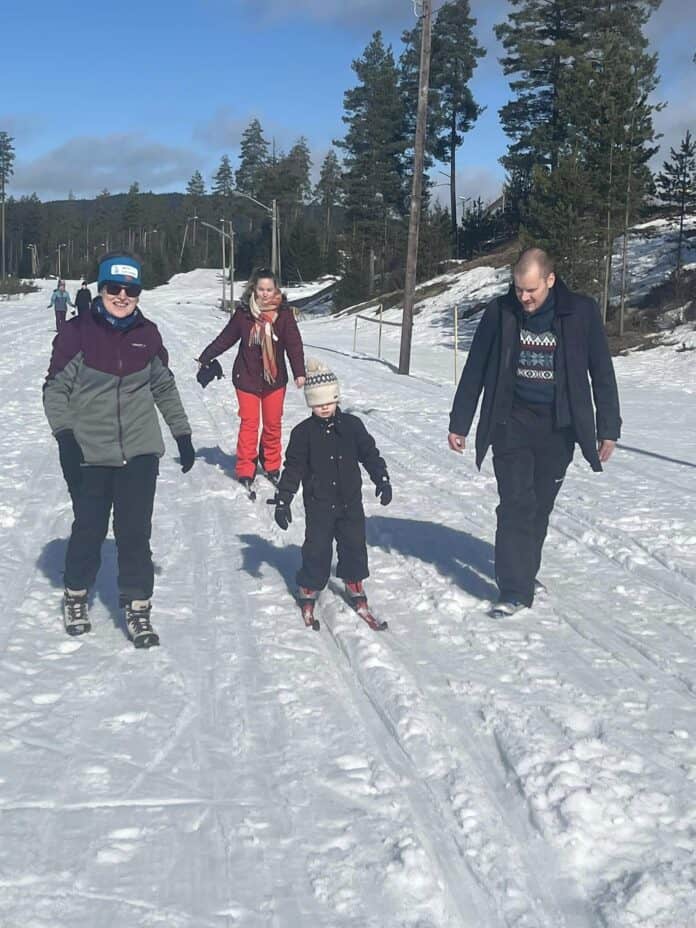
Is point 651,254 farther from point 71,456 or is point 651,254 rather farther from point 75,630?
point 75,630

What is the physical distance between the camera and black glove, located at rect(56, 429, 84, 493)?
16.0 feet

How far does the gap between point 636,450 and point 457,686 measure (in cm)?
708

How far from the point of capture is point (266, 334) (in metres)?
8.41

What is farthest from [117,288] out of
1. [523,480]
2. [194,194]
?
[194,194]

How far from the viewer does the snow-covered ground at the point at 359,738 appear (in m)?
2.90

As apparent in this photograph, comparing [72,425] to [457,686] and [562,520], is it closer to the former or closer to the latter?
[457,686]

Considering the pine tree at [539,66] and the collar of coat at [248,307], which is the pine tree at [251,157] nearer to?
the pine tree at [539,66]

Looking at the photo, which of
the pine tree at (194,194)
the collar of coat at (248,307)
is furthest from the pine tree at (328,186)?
the collar of coat at (248,307)

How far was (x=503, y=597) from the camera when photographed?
5.38 metres

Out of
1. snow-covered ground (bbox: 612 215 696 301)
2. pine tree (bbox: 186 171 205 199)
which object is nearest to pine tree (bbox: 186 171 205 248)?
pine tree (bbox: 186 171 205 199)

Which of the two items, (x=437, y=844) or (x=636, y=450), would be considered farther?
(x=636, y=450)

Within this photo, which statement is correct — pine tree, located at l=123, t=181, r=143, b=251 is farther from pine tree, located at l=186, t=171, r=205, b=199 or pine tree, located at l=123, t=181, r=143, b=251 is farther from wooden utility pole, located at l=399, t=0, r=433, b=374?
wooden utility pole, located at l=399, t=0, r=433, b=374

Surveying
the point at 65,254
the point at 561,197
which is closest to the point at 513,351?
the point at 561,197

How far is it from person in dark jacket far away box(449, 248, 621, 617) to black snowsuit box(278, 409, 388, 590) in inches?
25.7
